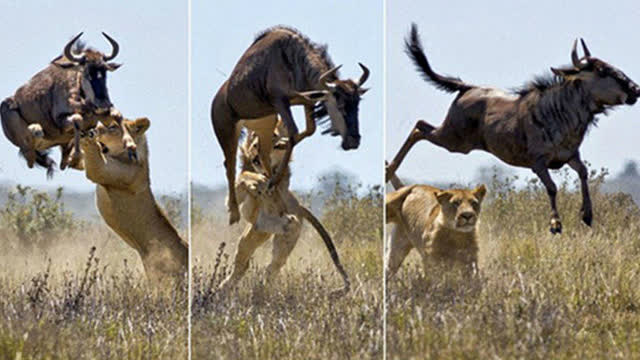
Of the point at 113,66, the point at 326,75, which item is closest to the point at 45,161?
the point at 113,66

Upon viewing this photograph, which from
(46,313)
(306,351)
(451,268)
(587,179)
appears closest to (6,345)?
(46,313)

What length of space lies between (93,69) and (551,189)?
3410 millimetres

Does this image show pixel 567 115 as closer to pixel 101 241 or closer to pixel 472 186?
pixel 472 186

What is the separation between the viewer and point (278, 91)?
727 cm

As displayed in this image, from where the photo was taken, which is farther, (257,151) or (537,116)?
(537,116)

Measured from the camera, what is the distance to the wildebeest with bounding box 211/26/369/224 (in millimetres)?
7078

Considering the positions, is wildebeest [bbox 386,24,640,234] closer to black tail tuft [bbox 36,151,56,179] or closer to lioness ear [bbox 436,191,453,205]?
lioness ear [bbox 436,191,453,205]


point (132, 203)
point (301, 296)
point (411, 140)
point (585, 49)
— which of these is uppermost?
point (585, 49)

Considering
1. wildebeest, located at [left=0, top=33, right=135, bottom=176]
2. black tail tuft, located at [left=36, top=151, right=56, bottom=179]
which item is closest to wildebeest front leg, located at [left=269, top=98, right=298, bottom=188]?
wildebeest, located at [left=0, top=33, right=135, bottom=176]

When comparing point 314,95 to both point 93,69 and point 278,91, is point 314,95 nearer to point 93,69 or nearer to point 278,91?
point 278,91

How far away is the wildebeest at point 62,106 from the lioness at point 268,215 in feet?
4.78

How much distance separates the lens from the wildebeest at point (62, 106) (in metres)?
8.59

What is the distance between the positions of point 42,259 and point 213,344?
2896 millimetres

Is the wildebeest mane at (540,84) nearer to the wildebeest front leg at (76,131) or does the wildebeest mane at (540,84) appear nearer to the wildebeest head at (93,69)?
the wildebeest head at (93,69)
